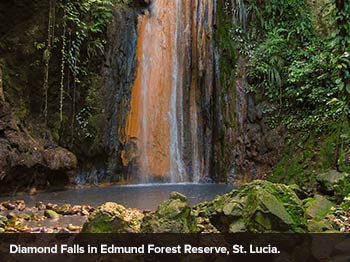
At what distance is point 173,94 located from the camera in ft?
42.6

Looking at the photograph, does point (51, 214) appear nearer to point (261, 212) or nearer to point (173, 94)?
point (261, 212)

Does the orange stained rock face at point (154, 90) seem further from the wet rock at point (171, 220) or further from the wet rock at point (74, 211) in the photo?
the wet rock at point (171, 220)

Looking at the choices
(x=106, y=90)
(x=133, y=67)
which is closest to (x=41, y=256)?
(x=106, y=90)

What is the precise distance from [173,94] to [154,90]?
0.63 meters

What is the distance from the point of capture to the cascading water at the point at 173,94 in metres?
12.3

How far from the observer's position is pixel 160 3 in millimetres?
13727

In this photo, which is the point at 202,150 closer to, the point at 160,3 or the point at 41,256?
the point at 160,3

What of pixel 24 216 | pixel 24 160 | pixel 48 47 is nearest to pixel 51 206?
pixel 24 216

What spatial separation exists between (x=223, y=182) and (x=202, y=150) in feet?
4.50

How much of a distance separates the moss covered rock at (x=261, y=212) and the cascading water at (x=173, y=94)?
299 inches

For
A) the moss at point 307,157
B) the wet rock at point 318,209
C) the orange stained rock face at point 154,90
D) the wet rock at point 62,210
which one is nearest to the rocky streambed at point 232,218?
the wet rock at point 318,209

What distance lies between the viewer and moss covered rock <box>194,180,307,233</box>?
13.0 feet

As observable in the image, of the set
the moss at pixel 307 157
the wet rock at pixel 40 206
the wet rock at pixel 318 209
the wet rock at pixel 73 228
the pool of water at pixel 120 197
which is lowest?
the pool of water at pixel 120 197

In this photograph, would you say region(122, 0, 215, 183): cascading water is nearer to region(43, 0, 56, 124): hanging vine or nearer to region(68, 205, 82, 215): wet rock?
region(43, 0, 56, 124): hanging vine
